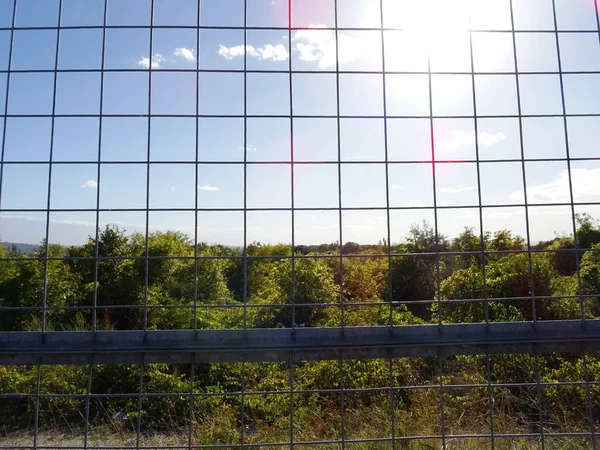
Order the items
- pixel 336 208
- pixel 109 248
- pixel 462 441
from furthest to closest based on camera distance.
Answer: pixel 109 248
pixel 462 441
pixel 336 208

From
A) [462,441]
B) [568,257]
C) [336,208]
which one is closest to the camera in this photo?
[336,208]

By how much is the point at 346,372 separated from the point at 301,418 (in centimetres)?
114

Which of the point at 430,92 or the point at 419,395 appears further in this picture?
the point at 419,395

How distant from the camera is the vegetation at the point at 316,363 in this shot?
4469mm

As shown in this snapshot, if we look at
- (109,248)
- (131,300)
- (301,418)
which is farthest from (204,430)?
(109,248)

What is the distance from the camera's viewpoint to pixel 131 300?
14219 millimetres

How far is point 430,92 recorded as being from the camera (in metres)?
3.77

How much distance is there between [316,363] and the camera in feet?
26.9

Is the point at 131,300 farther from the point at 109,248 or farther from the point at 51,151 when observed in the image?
the point at 51,151

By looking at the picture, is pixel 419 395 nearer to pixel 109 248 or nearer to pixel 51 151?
pixel 51 151

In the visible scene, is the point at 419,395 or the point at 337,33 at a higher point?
the point at 337,33

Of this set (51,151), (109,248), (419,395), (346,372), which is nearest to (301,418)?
(346,372)

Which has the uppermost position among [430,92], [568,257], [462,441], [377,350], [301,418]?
[430,92]

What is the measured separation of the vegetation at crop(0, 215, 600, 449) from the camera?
14.7ft
